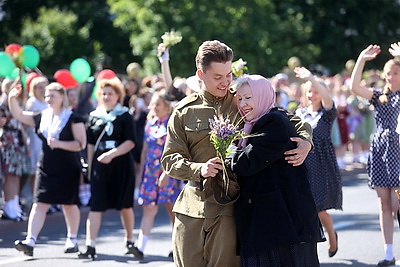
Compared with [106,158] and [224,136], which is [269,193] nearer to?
[224,136]

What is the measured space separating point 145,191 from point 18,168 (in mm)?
3110

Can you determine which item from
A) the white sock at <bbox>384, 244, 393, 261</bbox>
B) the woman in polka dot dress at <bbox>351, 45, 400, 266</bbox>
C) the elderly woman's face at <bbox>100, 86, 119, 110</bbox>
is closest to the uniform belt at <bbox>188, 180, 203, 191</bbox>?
the woman in polka dot dress at <bbox>351, 45, 400, 266</bbox>

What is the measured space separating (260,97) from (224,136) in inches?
13.7

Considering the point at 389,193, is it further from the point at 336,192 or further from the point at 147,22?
the point at 147,22

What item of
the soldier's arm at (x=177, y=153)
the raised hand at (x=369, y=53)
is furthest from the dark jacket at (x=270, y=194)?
the raised hand at (x=369, y=53)

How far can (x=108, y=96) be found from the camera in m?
9.20

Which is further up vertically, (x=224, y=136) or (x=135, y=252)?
(x=224, y=136)

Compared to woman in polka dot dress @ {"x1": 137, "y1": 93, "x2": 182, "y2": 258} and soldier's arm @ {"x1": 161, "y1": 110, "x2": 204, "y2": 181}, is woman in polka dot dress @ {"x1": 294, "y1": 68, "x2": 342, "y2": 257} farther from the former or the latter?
soldier's arm @ {"x1": 161, "y1": 110, "x2": 204, "y2": 181}

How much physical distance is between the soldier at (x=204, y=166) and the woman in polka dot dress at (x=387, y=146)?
127 inches

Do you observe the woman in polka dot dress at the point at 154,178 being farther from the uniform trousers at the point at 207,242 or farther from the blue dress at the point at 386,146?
the uniform trousers at the point at 207,242

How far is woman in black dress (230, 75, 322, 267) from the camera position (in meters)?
4.97

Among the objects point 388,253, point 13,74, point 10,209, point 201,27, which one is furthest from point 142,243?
point 201,27

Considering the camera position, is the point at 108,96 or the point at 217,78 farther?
the point at 108,96

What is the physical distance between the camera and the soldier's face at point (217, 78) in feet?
16.9
